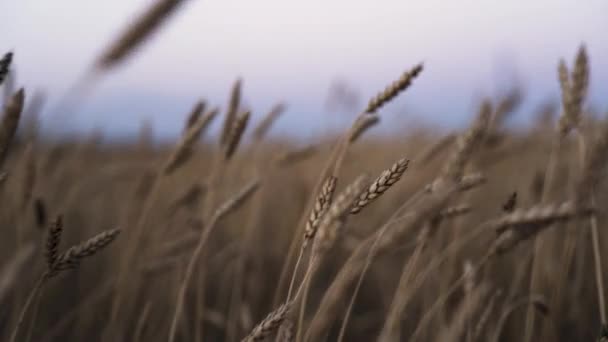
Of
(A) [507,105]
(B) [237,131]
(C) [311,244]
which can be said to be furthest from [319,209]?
(A) [507,105]

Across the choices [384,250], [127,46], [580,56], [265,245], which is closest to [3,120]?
[127,46]

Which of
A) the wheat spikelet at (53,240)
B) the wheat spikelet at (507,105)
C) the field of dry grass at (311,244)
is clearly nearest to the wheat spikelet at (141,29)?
the field of dry grass at (311,244)

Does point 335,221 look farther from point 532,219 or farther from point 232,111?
point 232,111

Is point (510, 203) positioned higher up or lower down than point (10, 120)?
lower down

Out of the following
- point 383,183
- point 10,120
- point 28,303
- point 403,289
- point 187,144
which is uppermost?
point 10,120

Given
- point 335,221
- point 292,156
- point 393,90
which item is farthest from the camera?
point 292,156

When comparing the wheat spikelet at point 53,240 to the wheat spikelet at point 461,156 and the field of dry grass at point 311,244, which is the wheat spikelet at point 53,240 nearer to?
the field of dry grass at point 311,244

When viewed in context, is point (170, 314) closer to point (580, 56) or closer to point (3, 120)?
point (3, 120)

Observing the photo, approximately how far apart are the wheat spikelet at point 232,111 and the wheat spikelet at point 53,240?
17.1 inches

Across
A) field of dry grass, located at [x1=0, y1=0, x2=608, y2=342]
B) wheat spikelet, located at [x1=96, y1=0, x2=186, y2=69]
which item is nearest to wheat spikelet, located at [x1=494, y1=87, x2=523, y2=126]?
field of dry grass, located at [x1=0, y1=0, x2=608, y2=342]

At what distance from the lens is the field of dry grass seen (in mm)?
565

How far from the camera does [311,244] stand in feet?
3.46

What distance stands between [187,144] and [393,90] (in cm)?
37

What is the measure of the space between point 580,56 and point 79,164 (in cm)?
167
